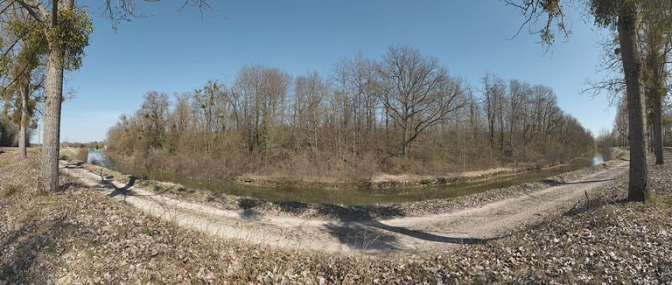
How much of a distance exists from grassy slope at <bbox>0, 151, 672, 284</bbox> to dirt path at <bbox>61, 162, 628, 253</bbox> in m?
1.75

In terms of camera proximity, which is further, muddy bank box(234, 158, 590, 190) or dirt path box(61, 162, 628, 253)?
muddy bank box(234, 158, 590, 190)

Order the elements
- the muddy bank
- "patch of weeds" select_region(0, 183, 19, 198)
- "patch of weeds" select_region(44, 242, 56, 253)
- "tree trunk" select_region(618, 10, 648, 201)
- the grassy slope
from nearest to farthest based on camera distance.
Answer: the grassy slope < "patch of weeds" select_region(44, 242, 56, 253) < "tree trunk" select_region(618, 10, 648, 201) < "patch of weeds" select_region(0, 183, 19, 198) < the muddy bank

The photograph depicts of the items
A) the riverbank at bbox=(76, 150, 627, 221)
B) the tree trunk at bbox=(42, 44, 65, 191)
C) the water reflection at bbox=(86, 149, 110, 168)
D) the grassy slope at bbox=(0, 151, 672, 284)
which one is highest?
the tree trunk at bbox=(42, 44, 65, 191)

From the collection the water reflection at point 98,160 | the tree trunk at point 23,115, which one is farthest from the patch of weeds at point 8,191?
the water reflection at point 98,160

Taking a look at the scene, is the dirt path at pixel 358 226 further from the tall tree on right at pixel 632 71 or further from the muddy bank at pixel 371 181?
the muddy bank at pixel 371 181

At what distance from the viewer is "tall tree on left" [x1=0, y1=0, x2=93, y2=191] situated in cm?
751

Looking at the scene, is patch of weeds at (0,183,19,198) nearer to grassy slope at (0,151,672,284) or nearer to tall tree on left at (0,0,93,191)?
tall tree on left at (0,0,93,191)

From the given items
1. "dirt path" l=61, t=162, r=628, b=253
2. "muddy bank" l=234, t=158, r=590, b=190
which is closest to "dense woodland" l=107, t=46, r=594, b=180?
"muddy bank" l=234, t=158, r=590, b=190

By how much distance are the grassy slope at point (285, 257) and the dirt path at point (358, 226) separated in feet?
5.76

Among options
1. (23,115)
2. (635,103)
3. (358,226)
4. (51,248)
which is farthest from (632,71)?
(23,115)

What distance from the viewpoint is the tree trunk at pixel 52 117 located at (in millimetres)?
7910

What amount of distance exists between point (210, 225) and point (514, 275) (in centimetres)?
865

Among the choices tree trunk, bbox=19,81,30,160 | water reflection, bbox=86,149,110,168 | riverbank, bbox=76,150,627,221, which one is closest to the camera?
riverbank, bbox=76,150,627,221

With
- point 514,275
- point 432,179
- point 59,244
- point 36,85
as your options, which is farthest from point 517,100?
point 36,85
